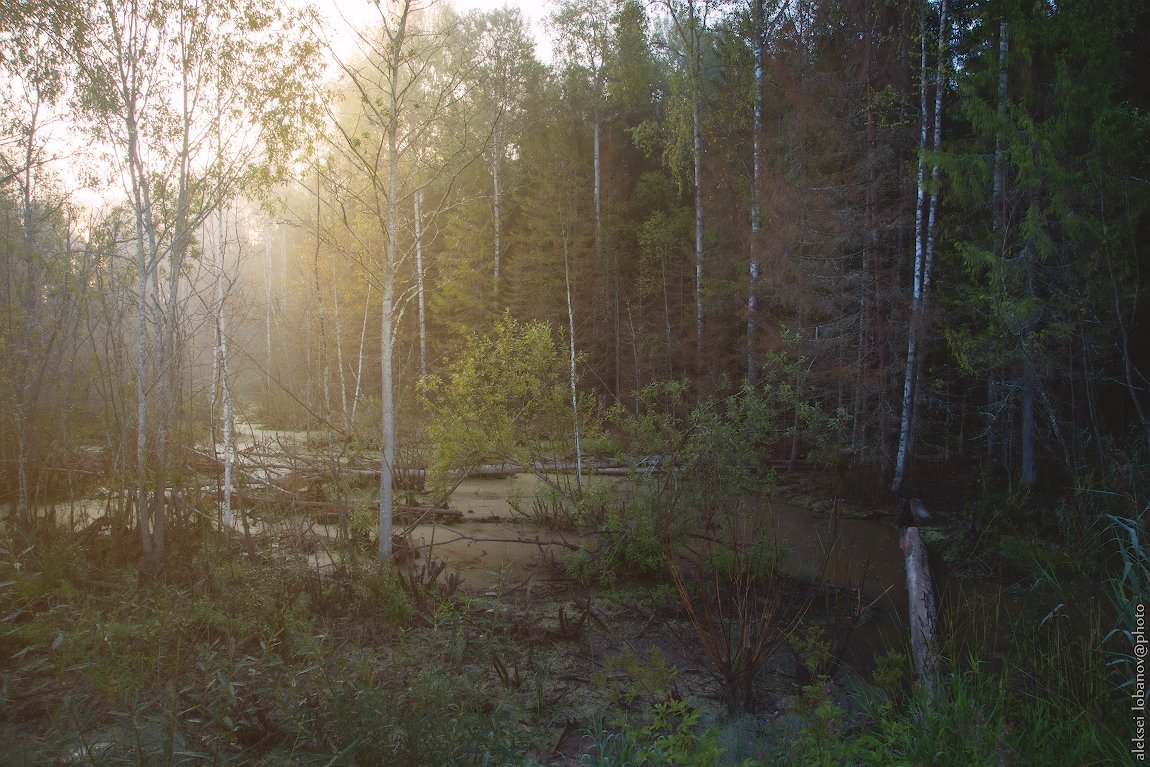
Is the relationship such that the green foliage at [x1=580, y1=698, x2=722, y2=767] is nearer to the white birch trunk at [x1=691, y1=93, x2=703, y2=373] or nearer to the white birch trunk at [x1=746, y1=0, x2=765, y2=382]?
the white birch trunk at [x1=746, y1=0, x2=765, y2=382]

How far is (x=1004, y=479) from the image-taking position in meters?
11.3

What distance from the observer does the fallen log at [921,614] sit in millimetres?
4148

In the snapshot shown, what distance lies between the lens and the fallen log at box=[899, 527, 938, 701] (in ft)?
13.6

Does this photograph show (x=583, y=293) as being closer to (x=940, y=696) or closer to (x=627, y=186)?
(x=627, y=186)

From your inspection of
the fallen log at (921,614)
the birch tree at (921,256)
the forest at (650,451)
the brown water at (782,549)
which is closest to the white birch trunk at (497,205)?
the forest at (650,451)

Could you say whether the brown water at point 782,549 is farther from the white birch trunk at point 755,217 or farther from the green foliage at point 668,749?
the white birch trunk at point 755,217

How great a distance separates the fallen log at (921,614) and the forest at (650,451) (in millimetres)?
54

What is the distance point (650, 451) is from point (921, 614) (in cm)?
371

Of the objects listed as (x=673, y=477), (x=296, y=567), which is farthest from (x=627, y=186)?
(x=296, y=567)

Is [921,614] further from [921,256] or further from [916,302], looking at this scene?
[921,256]

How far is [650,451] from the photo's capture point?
8.45m

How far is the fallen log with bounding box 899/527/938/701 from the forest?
0.05 m

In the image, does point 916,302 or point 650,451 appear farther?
point 916,302

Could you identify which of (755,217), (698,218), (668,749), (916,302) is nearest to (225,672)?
(668,749)
